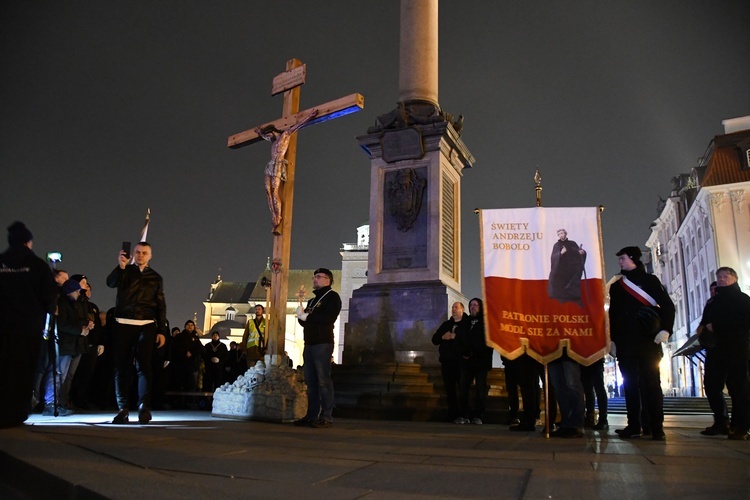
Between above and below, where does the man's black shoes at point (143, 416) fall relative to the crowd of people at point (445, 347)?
below

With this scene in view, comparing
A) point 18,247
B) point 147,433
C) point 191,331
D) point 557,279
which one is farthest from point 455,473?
point 191,331

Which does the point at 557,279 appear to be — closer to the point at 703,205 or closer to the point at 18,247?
the point at 18,247

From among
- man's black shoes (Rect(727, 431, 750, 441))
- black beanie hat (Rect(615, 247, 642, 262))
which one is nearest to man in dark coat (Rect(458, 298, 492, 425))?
black beanie hat (Rect(615, 247, 642, 262))

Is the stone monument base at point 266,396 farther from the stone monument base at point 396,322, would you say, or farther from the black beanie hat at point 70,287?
the stone monument base at point 396,322

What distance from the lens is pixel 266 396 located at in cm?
844

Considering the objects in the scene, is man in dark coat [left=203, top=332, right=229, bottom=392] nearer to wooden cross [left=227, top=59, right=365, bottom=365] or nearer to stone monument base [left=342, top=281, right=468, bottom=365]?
stone monument base [left=342, top=281, right=468, bottom=365]

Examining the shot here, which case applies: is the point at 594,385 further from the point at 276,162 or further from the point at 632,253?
the point at 276,162

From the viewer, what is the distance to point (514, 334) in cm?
680

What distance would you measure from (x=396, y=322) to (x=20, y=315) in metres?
7.65

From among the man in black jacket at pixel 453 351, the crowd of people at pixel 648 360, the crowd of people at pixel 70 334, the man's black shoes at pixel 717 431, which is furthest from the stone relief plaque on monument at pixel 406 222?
the man's black shoes at pixel 717 431

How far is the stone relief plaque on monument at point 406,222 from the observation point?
503 inches

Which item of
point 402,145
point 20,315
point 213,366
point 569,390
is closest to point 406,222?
point 402,145

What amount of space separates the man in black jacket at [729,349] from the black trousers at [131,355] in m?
6.68

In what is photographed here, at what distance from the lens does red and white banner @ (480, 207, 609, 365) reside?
6.64m
